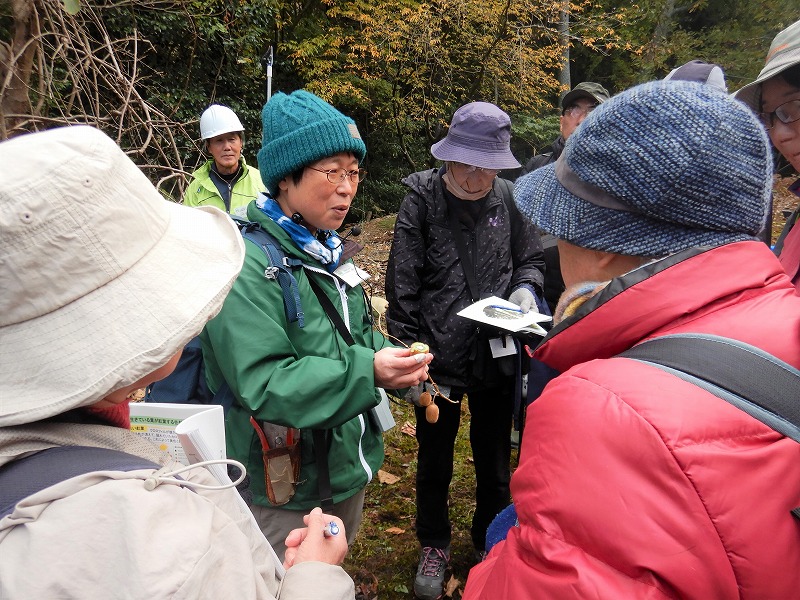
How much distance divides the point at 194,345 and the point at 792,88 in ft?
8.08

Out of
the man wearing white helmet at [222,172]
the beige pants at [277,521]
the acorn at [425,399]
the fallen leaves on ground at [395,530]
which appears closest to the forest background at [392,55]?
the man wearing white helmet at [222,172]

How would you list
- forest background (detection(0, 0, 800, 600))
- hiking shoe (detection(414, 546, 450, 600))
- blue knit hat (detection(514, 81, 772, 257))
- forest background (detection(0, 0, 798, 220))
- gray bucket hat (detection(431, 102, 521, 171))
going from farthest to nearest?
forest background (detection(0, 0, 798, 220))
forest background (detection(0, 0, 800, 600))
hiking shoe (detection(414, 546, 450, 600))
gray bucket hat (detection(431, 102, 521, 171))
blue knit hat (detection(514, 81, 772, 257))

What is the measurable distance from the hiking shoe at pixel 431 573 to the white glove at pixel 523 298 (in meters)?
1.44

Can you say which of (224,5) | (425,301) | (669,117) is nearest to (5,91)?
(425,301)

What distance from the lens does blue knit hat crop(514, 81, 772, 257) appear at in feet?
3.39

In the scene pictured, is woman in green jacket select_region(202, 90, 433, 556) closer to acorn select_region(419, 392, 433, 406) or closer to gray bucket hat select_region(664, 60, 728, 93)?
acorn select_region(419, 392, 433, 406)

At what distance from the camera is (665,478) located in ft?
2.77

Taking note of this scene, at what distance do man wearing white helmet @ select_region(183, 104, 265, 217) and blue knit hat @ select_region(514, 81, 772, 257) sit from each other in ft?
15.1

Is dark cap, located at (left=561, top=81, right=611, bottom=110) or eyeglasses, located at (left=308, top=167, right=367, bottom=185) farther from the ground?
dark cap, located at (left=561, top=81, right=611, bottom=110)

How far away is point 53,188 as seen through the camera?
886 mm

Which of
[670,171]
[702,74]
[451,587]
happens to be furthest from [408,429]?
[670,171]

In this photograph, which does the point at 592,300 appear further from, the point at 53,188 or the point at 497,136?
the point at 497,136

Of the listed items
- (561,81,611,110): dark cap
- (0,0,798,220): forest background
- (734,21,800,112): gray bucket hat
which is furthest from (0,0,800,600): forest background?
(734,21,800,112): gray bucket hat

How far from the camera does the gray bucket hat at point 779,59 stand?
1.93 meters
